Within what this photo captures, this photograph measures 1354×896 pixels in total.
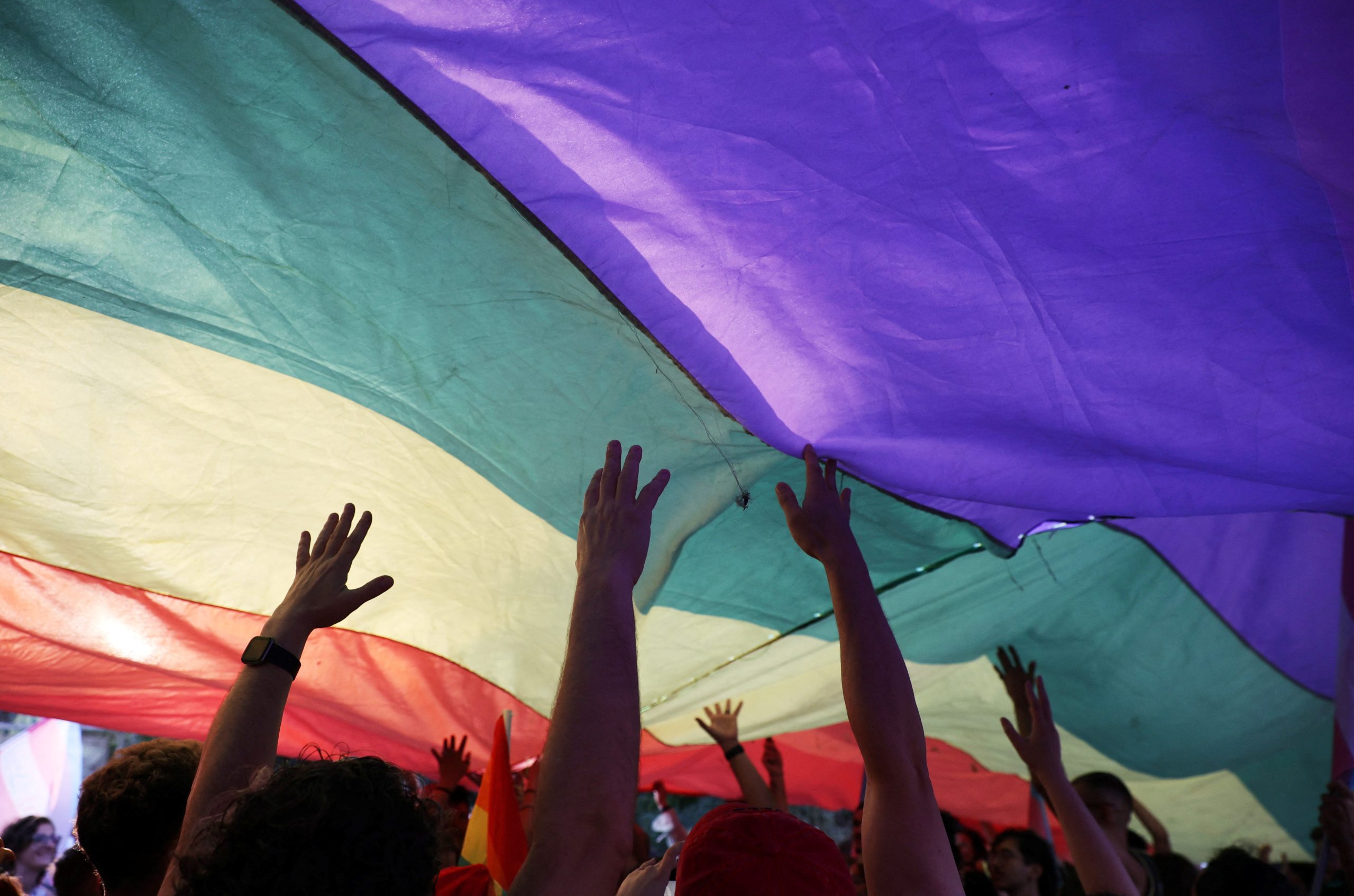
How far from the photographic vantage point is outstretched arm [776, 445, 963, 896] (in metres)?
1.19

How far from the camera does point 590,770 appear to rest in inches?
41.8

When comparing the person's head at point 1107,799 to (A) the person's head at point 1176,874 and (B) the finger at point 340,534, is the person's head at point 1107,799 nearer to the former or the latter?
(A) the person's head at point 1176,874

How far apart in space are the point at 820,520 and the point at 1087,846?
1003mm

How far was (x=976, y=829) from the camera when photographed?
4832mm

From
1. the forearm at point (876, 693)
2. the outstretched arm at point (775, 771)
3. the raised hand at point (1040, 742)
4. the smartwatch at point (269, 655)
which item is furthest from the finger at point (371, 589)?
the outstretched arm at point (775, 771)

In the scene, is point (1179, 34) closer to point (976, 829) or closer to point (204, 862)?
point (204, 862)

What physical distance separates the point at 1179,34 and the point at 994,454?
949mm

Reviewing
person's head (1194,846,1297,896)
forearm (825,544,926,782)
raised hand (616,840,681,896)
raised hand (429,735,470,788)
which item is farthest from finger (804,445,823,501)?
raised hand (429,735,470,788)

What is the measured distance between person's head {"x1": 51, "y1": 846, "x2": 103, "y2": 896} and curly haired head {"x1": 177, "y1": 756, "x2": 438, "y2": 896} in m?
1.45

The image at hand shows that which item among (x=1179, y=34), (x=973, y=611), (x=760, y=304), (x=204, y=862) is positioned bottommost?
(x=204, y=862)

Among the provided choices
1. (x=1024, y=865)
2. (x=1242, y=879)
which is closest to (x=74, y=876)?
(x=1024, y=865)

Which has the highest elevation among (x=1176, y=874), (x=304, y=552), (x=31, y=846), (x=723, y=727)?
(x=304, y=552)

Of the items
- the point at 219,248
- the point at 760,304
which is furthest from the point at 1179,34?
the point at 219,248

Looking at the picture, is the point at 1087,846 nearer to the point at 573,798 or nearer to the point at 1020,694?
the point at 1020,694
